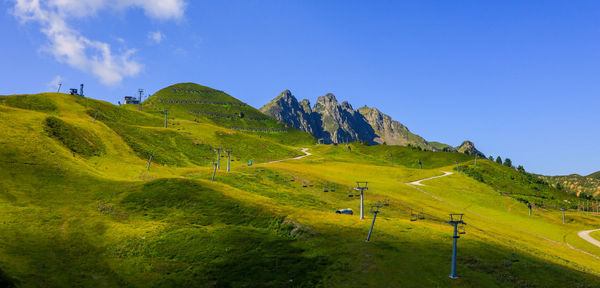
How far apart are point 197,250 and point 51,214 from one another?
33089 mm

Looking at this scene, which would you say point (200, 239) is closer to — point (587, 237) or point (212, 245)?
point (212, 245)

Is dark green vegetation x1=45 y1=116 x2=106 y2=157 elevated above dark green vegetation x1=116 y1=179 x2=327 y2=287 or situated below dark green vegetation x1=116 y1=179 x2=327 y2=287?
above

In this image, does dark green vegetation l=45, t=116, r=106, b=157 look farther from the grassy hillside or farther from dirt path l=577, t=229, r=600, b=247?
dirt path l=577, t=229, r=600, b=247

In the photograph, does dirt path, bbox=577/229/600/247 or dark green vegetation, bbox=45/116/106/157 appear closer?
dirt path, bbox=577/229/600/247

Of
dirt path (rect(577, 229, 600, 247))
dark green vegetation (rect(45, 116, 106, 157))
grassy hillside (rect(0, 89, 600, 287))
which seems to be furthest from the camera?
dark green vegetation (rect(45, 116, 106, 157))

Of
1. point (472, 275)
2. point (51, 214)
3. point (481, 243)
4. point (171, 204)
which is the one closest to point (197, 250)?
point (171, 204)

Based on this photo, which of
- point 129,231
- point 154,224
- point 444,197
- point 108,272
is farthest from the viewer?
point 444,197

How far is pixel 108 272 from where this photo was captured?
49.2m

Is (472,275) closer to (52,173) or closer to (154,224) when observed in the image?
(154,224)

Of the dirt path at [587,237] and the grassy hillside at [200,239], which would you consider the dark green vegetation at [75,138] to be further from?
the dirt path at [587,237]

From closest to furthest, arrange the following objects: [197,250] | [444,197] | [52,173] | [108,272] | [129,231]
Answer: [108,272] < [197,250] < [129,231] < [52,173] < [444,197]

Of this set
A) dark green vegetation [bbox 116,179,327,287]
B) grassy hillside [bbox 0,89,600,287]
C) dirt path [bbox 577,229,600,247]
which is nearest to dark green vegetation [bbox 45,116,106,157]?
grassy hillside [bbox 0,89,600,287]

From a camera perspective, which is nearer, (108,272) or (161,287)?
(161,287)

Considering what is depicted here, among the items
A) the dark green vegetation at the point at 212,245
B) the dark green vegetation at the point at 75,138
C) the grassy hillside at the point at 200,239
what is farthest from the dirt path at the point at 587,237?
the dark green vegetation at the point at 75,138
